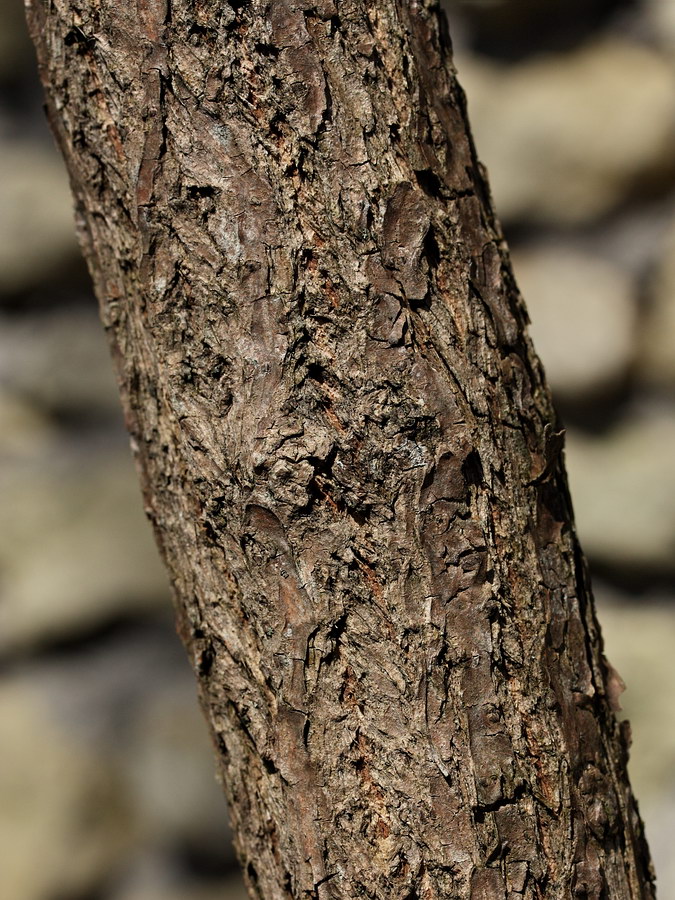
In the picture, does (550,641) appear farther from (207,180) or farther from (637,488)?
(637,488)

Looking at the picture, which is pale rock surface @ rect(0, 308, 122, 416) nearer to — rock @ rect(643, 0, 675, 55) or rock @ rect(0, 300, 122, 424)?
rock @ rect(0, 300, 122, 424)

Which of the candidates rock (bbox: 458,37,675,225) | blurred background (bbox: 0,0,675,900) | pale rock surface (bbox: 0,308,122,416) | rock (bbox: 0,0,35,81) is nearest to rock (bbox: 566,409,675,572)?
blurred background (bbox: 0,0,675,900)

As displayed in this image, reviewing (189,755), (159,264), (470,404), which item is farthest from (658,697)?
(159,264)

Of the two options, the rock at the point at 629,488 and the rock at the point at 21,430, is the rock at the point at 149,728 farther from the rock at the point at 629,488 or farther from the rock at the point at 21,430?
the rock at the point at 629,488

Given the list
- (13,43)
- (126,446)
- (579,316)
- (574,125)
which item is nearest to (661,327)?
(579,316)

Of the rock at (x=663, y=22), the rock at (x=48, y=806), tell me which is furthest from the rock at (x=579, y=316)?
the rock at (x=48, y=806)

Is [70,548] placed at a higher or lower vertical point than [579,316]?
lower

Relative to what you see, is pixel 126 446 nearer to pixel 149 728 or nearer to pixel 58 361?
pixel 58 361
